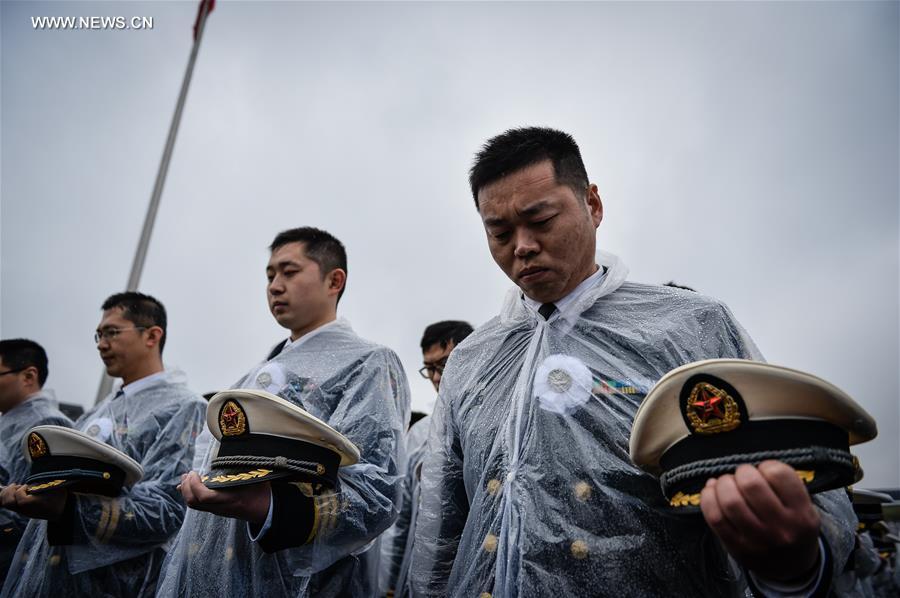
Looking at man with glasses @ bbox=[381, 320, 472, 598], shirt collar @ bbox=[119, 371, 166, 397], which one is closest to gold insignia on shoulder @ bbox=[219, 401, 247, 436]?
shirt collar @ bbox=[119, 371, 166, 397]

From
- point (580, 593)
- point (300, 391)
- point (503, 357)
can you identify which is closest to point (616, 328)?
point (503, 357)

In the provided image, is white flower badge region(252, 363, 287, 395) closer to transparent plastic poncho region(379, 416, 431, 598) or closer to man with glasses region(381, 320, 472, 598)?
man with glasses region(381, 320, 472, 598)

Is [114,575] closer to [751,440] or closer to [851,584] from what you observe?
[751,440]

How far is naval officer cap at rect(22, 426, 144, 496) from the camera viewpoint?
3.08m

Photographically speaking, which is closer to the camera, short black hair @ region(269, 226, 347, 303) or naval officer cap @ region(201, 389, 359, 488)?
naval officer cap @ region(201, 389, 359, 488)

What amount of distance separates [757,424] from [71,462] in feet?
11.1

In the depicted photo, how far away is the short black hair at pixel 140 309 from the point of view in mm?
4637

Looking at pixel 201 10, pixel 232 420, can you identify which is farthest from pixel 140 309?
pixel 201 10

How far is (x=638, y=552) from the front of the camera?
1.56 m

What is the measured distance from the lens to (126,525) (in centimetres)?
332

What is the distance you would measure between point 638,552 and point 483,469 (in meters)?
0.57

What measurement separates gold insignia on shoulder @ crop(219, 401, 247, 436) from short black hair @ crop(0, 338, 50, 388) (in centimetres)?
444

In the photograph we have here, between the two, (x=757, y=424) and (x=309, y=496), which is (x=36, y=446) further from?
(x=757, y=424)

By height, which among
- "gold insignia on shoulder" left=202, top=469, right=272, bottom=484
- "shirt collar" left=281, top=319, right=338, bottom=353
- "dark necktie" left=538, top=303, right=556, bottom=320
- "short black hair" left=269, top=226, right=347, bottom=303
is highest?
"short black hair" left=269, top=226, right=347, bottom=303
